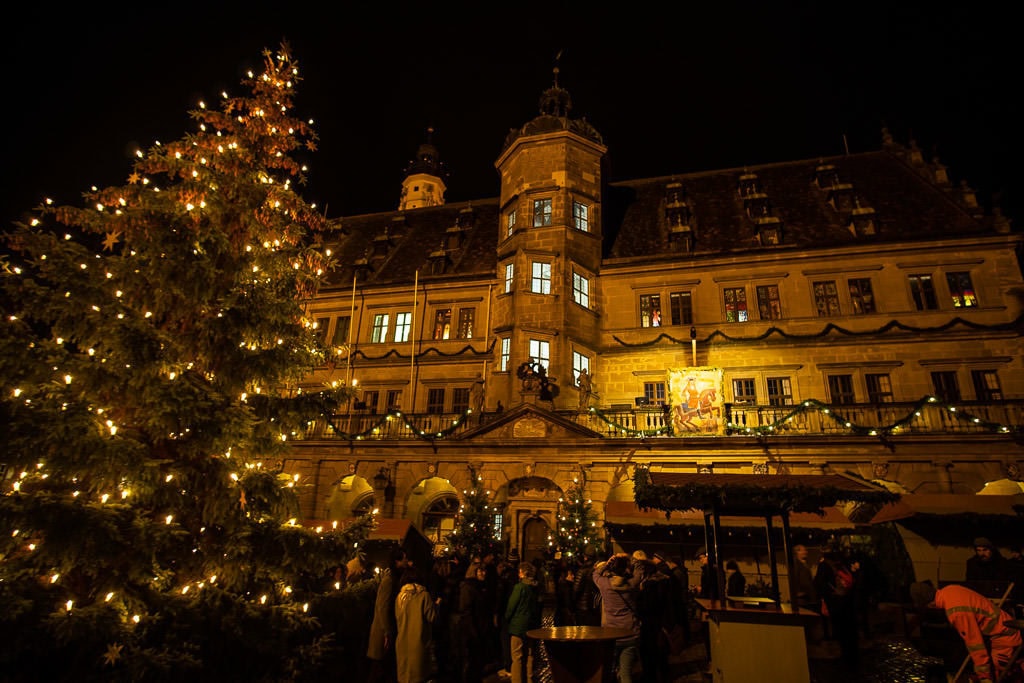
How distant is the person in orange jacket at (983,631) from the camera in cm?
673

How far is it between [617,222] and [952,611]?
2596 cm

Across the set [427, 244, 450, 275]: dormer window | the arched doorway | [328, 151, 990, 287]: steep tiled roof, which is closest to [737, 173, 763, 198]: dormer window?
[328, 151, 990, 287]: steep tiled roof

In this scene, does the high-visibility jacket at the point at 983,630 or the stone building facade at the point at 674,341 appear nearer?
the high-visibility jacket at the point at 983,630

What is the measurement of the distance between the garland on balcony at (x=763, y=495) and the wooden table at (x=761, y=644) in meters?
1.53

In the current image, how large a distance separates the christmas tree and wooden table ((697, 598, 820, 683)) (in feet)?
18.1

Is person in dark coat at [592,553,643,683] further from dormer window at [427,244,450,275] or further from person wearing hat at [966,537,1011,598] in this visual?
dormer window at [427,244,450,275]

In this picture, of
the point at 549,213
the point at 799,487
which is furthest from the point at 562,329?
the point at 799,487

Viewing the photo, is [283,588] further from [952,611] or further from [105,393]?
[952,611]

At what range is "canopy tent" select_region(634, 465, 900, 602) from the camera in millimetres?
8602

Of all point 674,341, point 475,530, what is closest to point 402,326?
point 475,530

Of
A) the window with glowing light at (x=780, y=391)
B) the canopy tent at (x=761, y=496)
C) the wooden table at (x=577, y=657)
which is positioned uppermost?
the window with glowing light at (x=780, y=391)

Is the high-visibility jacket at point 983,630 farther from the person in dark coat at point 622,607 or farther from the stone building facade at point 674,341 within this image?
the stone building facade at point 674,341

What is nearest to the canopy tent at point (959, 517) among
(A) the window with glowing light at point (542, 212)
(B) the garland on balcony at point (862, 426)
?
(B) the garland on balcony at point (862, 426)

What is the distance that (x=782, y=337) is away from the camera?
24.3 m
